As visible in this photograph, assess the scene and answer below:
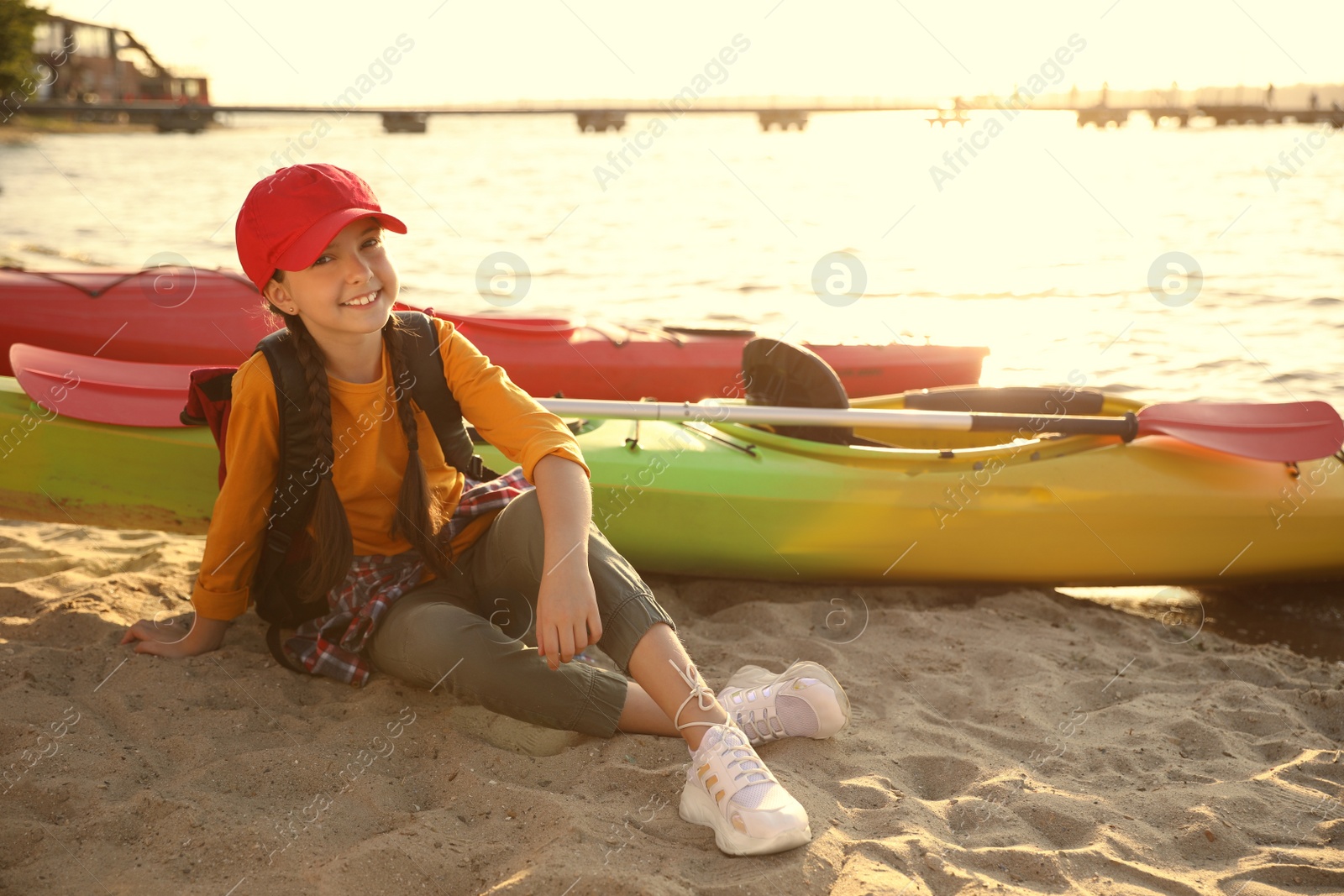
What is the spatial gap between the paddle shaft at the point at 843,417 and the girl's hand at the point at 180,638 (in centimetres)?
Answer: 103

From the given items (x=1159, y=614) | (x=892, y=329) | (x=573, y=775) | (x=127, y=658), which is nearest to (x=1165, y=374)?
(x=892, y=329)

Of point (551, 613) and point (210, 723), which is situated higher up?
point (551, 613)

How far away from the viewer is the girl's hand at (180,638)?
7.25 feet

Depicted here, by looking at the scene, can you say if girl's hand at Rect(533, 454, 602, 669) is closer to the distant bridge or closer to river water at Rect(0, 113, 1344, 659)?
river water at Rect(0, 113, 1344, 659)

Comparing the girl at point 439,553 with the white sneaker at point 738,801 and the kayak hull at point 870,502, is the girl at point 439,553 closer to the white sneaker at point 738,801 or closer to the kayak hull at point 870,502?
the white sneaker at point 738,801

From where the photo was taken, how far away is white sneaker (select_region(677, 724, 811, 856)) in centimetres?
159

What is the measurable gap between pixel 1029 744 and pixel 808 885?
2.59 ft

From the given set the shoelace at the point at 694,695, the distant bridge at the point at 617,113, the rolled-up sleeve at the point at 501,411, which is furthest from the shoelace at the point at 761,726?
the distant bridge at the point at 617,113

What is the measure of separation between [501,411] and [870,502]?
1419 mm

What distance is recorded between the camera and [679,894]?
58.6 inches

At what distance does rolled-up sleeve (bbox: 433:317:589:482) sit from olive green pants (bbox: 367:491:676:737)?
0.38ft

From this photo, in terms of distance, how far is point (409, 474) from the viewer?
1994mm

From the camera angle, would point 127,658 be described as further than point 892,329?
No

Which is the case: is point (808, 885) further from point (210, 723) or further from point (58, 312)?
point (58, 312)
